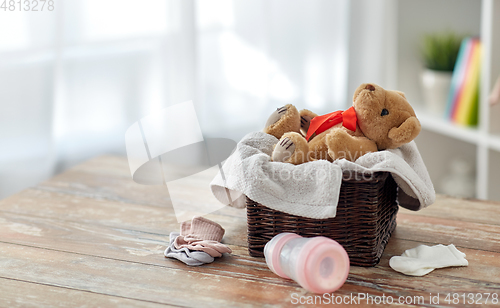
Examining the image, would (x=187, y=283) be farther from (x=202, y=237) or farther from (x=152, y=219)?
(x=152, y=219)

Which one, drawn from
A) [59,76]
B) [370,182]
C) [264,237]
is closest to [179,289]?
[264,237]

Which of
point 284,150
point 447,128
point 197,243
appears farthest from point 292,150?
point 447,128

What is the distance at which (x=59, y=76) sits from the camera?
136 cm

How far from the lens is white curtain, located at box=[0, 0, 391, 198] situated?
4.26 feet

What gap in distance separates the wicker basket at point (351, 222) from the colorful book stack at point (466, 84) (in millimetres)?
854

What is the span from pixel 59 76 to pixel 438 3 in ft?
4.22

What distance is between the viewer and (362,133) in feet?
2.69

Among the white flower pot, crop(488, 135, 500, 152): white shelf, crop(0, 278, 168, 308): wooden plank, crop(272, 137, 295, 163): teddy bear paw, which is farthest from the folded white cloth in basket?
the white flower pot

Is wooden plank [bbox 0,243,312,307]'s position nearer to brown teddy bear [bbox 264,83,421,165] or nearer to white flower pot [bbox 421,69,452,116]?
brown teddy bear [bbox 264,83,421,165]

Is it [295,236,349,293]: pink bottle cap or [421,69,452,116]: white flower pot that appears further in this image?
[421,69,452,116]: white flower pot

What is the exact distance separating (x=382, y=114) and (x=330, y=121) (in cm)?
9

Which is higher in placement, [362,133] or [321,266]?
[362,133]

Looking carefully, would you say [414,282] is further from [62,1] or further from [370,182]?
[62,1]

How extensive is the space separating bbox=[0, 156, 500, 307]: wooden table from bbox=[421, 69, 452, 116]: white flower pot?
26.9 inches
